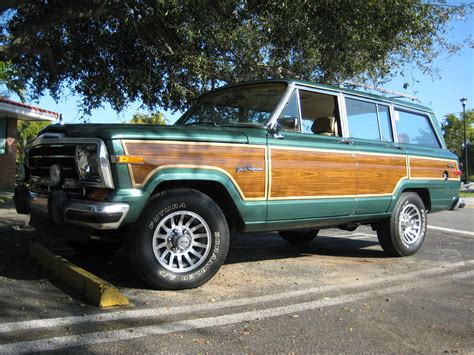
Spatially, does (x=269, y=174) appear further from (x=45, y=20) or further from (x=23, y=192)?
(x=45, y=20)

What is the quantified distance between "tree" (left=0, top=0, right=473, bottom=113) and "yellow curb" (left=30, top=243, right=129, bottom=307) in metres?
4.12

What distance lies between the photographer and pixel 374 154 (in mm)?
6223

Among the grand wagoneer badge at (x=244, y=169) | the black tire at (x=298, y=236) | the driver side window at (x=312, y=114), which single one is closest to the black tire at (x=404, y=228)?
the black tire at (x=298, y=236)

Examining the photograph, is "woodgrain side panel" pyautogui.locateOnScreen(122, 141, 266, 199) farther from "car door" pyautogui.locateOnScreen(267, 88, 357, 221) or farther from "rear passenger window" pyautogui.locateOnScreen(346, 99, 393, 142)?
"rear passenger window" pyautogui.locateOnScreen(346, 99, 393, 142)

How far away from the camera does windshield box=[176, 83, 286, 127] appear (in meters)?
5.44

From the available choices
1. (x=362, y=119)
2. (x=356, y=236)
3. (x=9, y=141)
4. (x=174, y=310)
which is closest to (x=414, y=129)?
(x=362, y=119)

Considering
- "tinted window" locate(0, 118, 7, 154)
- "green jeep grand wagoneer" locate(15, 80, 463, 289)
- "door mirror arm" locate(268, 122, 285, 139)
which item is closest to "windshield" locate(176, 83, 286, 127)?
"green jeep grand wagoneer" locate(15, 80, 463, 289)

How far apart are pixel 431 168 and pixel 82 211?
5.06m

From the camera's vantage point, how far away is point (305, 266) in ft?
19.9

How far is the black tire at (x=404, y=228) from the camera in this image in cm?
663

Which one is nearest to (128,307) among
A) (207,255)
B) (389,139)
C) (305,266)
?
(207,255)

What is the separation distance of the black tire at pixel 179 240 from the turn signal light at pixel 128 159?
0.40m

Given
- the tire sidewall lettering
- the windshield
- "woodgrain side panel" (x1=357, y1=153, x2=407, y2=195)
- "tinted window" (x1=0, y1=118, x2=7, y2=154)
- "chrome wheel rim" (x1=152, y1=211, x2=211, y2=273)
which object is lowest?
"chrome wheel rim" (x1=152, y1=211, x2=211, y2=273)

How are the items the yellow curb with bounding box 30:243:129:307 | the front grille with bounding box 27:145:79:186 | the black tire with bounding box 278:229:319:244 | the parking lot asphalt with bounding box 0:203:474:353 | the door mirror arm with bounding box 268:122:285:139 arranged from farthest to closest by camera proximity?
the black tire with bounding box 278:229:319:244 → the door mirror arm with bounding box 268:122:285:139 → the front grille with bounding box 27:145:79:186 → the yellow curb with bounding box 30:243:129:307 → the parking lot asphalt with bounding box 0:203:474:353
